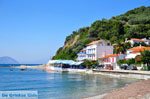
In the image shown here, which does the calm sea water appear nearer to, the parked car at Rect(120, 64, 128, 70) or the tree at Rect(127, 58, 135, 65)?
the parked car at Rect(120, 64, 128, 70)

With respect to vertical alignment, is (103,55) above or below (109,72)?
above

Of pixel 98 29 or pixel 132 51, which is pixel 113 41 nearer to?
pixel 98 29

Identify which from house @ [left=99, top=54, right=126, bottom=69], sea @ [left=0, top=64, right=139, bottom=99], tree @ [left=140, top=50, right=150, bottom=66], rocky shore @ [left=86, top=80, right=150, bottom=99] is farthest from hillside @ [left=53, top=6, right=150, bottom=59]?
rocky shore @ [left=86, top=80, right=150, bottom=99]

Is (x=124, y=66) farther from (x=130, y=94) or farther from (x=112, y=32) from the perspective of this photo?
(x=112, y=32)

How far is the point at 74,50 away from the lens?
103m

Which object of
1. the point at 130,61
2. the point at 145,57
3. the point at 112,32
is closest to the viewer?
the point at 145,57

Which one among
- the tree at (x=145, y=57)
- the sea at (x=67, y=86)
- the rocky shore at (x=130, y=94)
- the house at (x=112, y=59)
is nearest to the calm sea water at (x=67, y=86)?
the sea at (x=67, y=86)

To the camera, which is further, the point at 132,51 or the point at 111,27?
the point at 111,27

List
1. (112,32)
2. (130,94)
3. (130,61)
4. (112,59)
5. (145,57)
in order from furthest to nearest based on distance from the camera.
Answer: (112,32), (112,59), (130,61), (145,57), (130,94)

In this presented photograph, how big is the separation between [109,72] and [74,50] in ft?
162

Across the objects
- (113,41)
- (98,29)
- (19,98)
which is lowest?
(19,98)

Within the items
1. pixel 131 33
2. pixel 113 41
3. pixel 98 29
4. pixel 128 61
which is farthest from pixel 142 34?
pixel 128 61

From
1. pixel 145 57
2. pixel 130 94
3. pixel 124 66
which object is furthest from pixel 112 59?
pixel 130 94

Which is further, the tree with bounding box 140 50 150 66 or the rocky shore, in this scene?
the tree with bounding box 140 50 150 66
